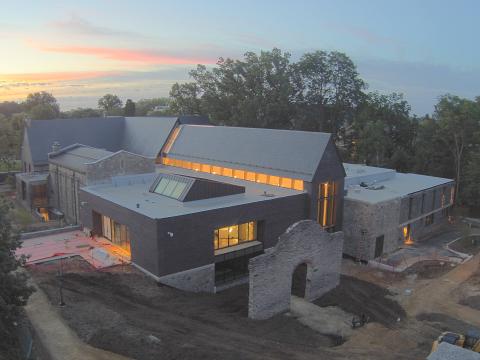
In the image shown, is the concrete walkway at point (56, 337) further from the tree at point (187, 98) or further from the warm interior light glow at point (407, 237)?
the tree at point (187, 98)

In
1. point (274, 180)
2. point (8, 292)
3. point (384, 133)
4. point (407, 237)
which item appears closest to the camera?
point (8, 292)

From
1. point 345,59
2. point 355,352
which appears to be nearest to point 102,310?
point 355,352

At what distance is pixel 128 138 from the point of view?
55625 mm

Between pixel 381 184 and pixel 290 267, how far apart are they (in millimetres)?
23595

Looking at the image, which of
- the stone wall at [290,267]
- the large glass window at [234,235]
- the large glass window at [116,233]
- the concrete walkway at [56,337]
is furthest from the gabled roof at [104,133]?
the concrete walkway at [56,337]

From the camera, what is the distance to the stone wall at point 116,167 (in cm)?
3883

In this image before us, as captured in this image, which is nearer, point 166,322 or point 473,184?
point 166,322

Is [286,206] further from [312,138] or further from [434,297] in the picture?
[434,297]

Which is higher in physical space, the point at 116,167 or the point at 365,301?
the point at 116,167

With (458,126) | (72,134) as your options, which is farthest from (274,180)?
(458,126)

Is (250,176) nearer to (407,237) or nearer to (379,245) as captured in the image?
(379,245)

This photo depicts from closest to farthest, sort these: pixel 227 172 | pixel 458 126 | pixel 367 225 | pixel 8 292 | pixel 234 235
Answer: pixel 8 292, pixel 234 235, pixel 367 225, pixel 227 172, pixel 458 126

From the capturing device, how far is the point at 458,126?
5519 cm

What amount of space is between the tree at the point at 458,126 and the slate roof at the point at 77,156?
4157 cm
